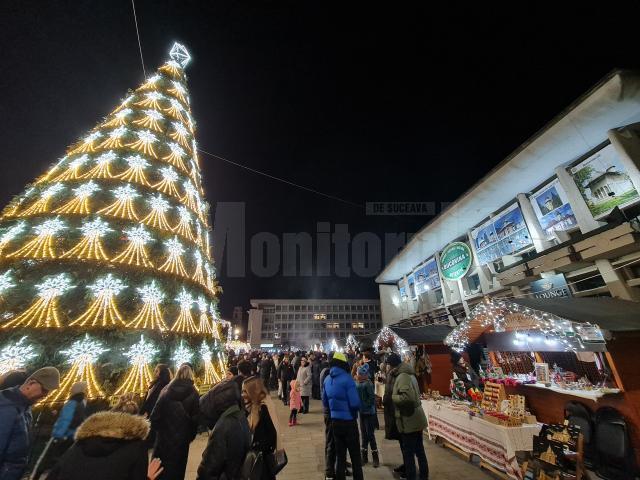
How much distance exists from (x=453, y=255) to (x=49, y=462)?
2041cm

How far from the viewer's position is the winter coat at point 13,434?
2.92m

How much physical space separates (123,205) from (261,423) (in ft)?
22.7

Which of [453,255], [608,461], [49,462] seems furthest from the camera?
[453,255]

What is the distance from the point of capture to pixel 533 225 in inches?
532

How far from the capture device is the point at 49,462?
191 inches

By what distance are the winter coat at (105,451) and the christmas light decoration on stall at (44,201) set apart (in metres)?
7.51

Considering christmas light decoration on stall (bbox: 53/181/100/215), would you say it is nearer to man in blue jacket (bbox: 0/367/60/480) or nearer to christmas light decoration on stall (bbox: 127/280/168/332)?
christmas light decoration on stall (bbox: 127/280/168/332)

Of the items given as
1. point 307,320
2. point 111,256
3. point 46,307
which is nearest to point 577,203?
point 111,256

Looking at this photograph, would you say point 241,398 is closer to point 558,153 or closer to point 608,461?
point 608,461

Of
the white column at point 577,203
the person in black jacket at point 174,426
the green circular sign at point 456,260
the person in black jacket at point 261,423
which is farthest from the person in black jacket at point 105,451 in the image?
the green circular sign at point 456,260

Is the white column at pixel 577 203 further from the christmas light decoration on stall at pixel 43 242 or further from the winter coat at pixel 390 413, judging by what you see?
the christmas light decoration on stall at pixel 43 242

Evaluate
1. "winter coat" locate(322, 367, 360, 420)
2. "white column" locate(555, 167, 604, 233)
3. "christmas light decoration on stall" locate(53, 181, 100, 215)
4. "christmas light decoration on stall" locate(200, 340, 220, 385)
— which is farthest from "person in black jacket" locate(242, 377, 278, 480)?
"white column" locate(555, 167, 604, 233)

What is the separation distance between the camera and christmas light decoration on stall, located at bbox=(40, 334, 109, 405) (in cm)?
548

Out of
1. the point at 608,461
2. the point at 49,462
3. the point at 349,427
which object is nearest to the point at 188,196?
the point at 49,462
